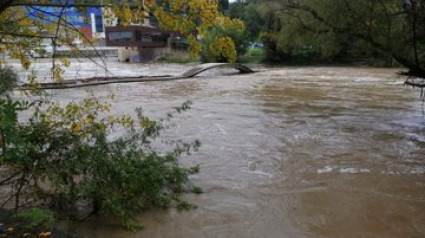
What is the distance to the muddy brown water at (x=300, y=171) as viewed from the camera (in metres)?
4.91

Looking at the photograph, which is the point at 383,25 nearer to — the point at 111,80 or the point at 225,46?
the point at 225,46

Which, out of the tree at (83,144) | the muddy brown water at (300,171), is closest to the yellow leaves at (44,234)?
the tree at (83,144)

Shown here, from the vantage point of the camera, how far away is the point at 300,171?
271 inches

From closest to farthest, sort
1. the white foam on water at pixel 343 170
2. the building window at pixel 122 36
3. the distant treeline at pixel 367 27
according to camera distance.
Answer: the white foam on water at pixel 343 170 → the distant treeline at pixel 367 27 → the building window at pixel 122 36

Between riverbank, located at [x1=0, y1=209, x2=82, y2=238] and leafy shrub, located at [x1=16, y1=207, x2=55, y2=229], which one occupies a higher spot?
leafy shrub, located at [x1=16, y1=207, x2=55, y2=229]

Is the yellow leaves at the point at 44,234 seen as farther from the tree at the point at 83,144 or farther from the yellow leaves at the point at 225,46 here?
the yellow leaves at the point at 225,46

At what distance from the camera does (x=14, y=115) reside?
2838mm

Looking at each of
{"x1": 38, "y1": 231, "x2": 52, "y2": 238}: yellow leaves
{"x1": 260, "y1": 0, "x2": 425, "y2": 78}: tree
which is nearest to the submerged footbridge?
{"x1": 260, "y1": 0, "x2": 425, "y2": 78}: tree

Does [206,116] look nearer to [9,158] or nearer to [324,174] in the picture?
[324,174]

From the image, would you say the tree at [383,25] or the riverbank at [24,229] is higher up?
the tree at [383,25]

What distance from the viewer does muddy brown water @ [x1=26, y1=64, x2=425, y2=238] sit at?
4914mm

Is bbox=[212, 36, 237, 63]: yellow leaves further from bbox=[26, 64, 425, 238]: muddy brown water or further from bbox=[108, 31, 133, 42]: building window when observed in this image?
bbox=[108, 31, 133, 42]: building window

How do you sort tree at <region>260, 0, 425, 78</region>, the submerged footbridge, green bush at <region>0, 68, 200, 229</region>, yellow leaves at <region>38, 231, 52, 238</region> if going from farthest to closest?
1. the submerged footbridge
2. tree at <region>260, 0, 425, 78</region>
3. green bush at <region>0, 68, 200, 229</region>
4. yellow leaves at <region>38, 231, 52, 238</region>

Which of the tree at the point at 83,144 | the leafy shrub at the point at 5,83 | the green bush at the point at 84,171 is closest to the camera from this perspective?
the tree at the point at 83,144
